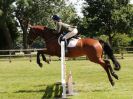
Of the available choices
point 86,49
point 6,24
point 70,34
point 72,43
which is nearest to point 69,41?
point 72,43

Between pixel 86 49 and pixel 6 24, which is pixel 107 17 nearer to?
pixel 6 24

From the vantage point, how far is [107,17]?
58.6 m

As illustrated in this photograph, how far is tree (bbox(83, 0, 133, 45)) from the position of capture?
57.3m

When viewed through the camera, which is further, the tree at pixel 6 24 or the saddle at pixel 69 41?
the tree at pixel 6 24

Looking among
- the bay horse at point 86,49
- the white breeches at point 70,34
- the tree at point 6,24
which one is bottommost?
the bay horse at point 86,49

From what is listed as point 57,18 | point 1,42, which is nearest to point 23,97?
point 57,18

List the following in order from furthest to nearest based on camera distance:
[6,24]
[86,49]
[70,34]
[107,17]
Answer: [107,17]
[6,24]
[86,49]
[70,34]

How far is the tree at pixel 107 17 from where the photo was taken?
188 ft

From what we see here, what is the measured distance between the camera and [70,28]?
45.7ft

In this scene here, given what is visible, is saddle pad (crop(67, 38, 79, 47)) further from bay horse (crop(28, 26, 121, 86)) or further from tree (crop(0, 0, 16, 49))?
tree (crop(0, 0, 16, 49))

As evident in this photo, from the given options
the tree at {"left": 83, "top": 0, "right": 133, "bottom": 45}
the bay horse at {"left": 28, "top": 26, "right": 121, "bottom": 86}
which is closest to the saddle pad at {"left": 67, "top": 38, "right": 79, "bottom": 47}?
the bay horse at {"left": 28, "top": 26, "right": 121, "bottom": 86}

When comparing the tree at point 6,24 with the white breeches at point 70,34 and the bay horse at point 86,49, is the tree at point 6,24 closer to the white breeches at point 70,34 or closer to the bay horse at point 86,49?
the bay horse at point 86,49

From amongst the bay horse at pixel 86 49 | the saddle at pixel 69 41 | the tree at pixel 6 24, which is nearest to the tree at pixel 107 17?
the tree at pixel 6 24

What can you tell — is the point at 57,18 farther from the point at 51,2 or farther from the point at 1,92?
the point at 51,2
